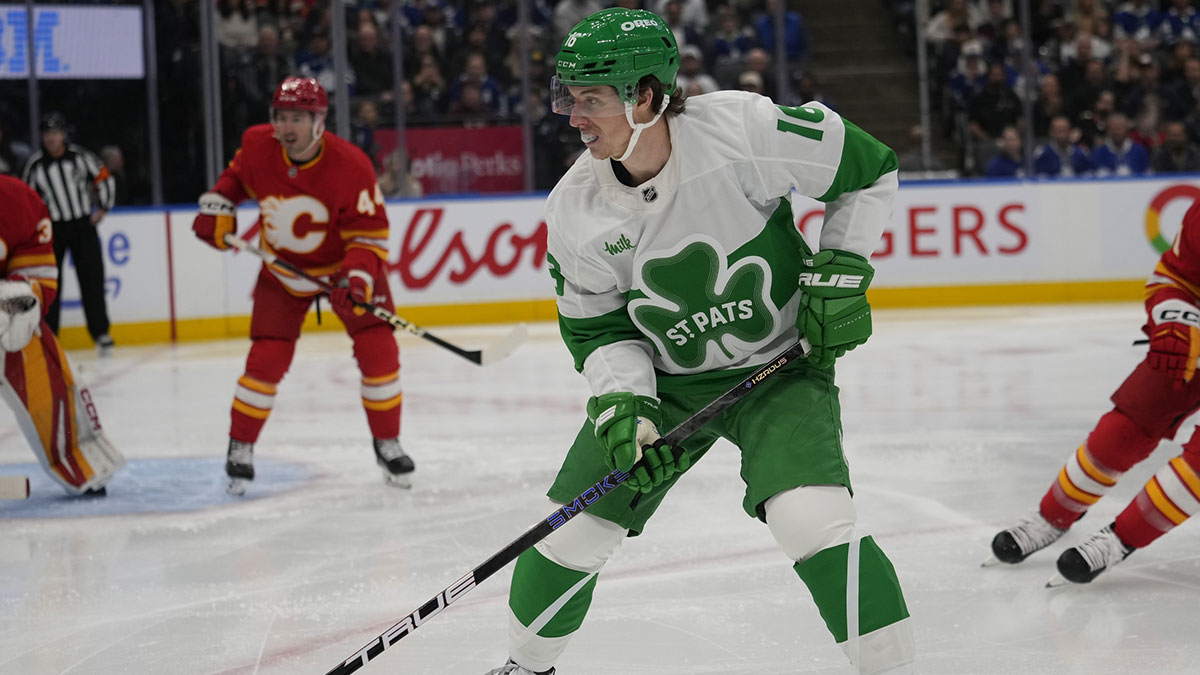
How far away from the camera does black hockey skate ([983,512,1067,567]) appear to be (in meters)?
3.03

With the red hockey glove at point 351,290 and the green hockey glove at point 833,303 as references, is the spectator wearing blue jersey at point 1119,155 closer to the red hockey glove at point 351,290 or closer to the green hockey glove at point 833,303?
the red hockey glove at point 351,290

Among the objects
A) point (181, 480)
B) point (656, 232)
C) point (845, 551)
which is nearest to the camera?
point (845, 551)

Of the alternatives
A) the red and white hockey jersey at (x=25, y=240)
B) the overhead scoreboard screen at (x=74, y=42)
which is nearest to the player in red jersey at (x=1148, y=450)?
the red and white hockey jersey at (x=25, y=240)

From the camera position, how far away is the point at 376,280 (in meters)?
4.05

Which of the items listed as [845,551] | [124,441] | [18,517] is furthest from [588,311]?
[124,441]

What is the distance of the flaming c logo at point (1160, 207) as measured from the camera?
8.30 metres

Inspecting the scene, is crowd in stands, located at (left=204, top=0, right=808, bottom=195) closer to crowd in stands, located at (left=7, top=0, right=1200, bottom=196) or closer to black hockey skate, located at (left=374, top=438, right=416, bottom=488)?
crowd in stands, located at (left=7, top=0, right=1200, bottom=196)

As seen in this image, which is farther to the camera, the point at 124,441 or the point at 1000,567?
the point at 124,441

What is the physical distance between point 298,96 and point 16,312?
916 mm

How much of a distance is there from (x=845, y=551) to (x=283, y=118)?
2460 millimetres

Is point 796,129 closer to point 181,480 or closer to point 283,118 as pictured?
point 283,118

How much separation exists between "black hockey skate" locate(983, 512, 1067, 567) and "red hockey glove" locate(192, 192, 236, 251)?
7.69 feet

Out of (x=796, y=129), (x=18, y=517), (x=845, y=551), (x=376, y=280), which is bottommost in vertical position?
(x=18, y=517)

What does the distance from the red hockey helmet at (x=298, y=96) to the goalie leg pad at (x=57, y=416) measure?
87cm
